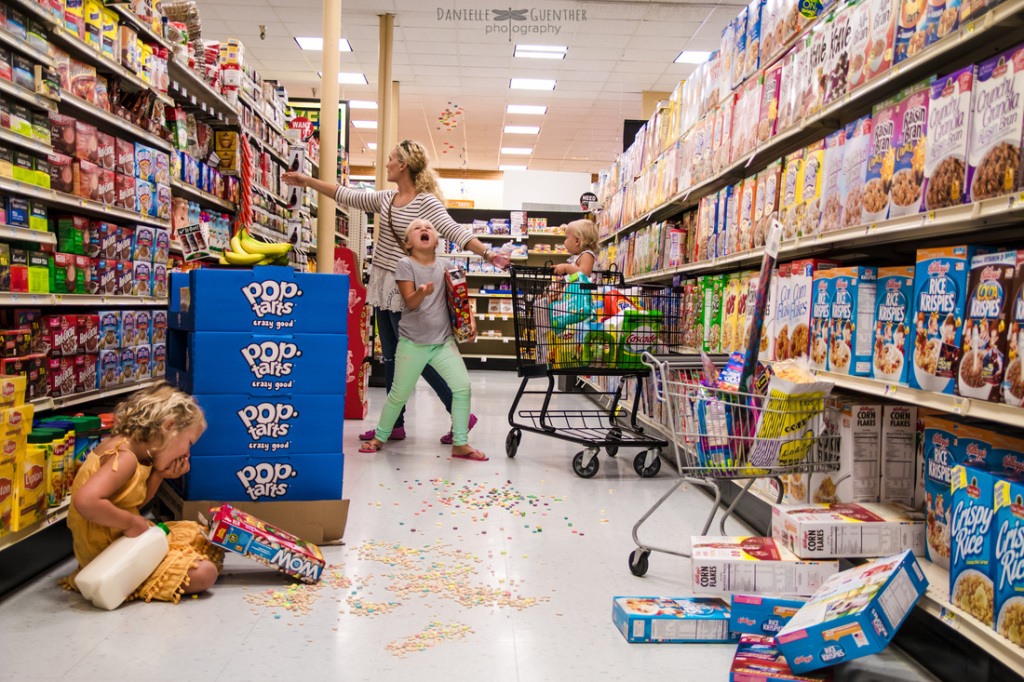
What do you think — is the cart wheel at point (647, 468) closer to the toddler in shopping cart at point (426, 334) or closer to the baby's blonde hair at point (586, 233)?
the toddler in shopping cart at point (426, 334)

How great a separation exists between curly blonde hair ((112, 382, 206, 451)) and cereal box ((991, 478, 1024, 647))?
2.08 metres

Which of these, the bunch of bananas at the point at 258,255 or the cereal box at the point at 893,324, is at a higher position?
the bunch of bananas at the point at 258,255

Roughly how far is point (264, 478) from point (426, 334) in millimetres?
1779

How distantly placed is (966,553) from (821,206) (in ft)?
4.19

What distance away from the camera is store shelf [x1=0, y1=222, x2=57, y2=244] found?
91.1 inches

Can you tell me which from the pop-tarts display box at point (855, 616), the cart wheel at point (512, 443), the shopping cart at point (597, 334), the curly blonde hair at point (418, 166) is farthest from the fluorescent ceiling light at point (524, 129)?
the pop-tarts display box at point (855, 616)

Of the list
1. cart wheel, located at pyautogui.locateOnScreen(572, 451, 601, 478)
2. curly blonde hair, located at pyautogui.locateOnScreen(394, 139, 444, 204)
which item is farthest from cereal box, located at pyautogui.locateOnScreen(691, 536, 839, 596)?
curly blonde hair, located at pyautogui.locateOnScreen(394, 139, 444, 204)

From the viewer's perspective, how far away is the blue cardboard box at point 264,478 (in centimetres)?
248

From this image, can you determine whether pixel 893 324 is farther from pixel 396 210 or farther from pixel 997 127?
pixel 396 210

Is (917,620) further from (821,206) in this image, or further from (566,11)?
(566,11)

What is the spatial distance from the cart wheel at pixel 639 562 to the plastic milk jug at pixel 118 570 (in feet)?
4.70

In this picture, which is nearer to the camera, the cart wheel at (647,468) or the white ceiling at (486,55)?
the cart wheel at (647,468)

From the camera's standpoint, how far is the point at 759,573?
200 cm

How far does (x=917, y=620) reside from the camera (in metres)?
1.88
